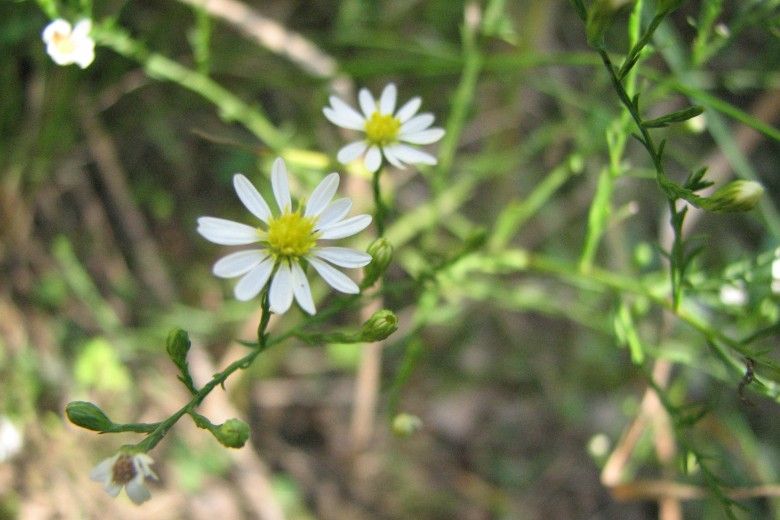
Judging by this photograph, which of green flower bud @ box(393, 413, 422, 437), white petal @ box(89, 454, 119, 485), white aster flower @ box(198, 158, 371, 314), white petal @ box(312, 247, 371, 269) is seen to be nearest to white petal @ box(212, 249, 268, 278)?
white aster flower @ box(198, 158, 371, 314)

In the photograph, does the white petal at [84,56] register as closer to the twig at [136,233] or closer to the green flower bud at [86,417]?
the green flower bud at [86,417]

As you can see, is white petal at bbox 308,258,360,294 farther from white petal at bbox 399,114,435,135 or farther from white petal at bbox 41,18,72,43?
white petal at bbox 41,18,72,43

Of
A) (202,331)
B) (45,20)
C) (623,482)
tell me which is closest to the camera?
(45,20)

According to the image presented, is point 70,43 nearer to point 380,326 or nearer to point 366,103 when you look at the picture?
point 366,103

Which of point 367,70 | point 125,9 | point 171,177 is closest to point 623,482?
point 367,70

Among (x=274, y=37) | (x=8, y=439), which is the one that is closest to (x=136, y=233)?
(x=8, y=439)

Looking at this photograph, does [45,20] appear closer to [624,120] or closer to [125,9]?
[125,9]
